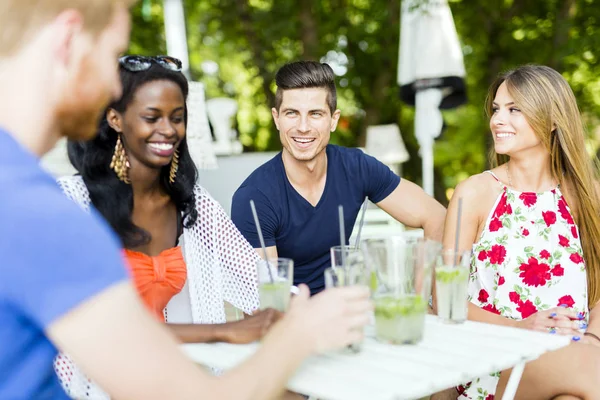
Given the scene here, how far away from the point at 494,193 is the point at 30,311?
6.75ft

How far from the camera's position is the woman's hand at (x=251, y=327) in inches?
67.2

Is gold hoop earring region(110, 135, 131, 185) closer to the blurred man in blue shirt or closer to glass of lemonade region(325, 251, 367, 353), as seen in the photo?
glass of lemonade region(325, 251, 367, 353)

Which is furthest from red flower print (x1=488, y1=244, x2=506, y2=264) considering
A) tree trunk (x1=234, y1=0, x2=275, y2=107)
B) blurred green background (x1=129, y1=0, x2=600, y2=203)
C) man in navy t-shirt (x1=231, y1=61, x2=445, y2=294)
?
tree trunk (x1=234, y1=0, x2=275, y2=107)

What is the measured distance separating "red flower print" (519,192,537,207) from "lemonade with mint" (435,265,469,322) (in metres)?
0.90

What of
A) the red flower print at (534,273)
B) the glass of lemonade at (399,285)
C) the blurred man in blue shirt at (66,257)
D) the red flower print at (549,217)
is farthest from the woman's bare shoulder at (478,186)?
the blurred man in blue shirt at (66,257)

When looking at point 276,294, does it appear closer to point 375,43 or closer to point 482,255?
point 482,255

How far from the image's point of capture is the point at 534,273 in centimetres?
249

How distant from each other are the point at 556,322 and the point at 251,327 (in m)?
0.92

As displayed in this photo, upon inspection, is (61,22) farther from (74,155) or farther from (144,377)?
(74,155)

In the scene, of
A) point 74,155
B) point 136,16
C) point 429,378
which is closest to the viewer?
point 429,378

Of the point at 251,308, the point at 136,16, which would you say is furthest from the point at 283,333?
the point at 136,16

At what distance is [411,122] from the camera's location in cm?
1209

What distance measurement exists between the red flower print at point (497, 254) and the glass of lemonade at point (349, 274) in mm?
1022

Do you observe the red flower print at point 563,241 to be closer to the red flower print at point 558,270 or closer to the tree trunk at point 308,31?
the red flower print at point 558,270
